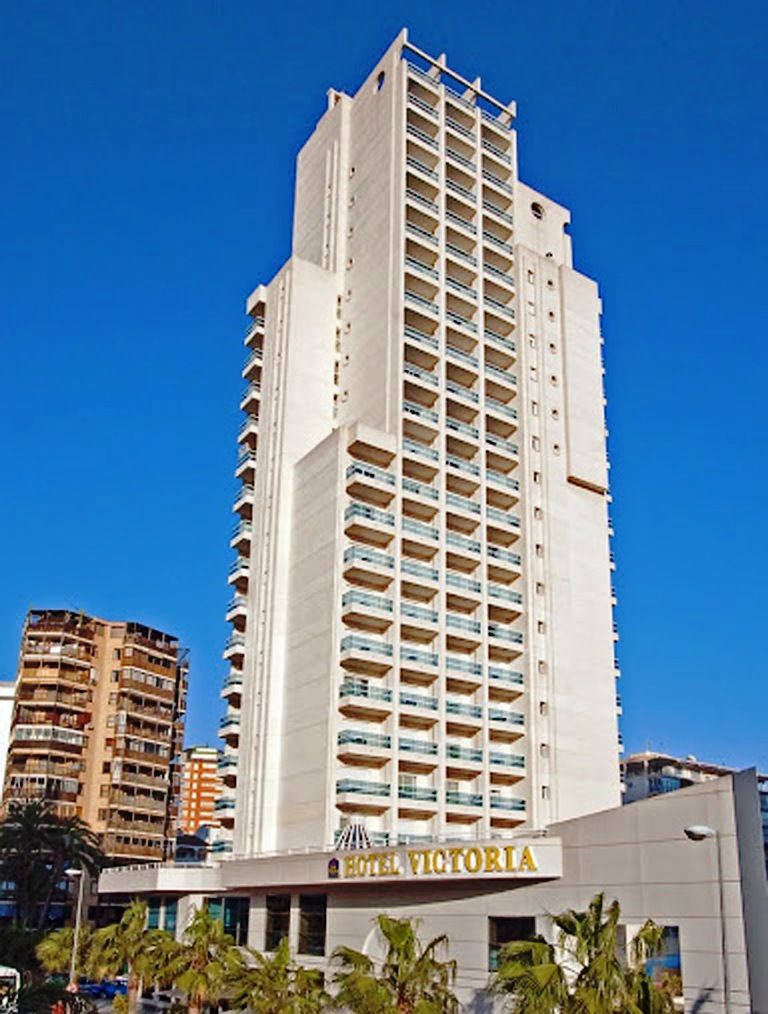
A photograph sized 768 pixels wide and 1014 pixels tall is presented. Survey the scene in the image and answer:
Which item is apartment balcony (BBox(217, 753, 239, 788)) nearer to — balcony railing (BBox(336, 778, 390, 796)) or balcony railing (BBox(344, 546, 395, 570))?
balcony railing (BBox(336, 778, 390, 796))

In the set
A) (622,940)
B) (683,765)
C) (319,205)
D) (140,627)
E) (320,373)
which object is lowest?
(622,940)

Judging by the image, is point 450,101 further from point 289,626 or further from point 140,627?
point 140,627

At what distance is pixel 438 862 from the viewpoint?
4609 cm

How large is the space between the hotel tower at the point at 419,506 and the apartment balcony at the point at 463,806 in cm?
17

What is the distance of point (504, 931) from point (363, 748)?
20.2m

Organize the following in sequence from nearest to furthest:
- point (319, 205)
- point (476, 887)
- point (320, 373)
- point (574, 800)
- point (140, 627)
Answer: point (476, 887)
point (574, 800)
point (320, 373)
point (319, 205)
point (140, 627)

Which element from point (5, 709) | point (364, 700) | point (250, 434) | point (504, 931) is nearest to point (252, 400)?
point (250, 434)

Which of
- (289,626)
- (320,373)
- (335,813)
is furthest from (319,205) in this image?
(335,813)

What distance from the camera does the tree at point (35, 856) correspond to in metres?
87.5

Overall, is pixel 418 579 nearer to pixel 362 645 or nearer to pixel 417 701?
pixel 362 645

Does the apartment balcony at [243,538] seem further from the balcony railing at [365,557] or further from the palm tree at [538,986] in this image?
the palm tree at [538,986]

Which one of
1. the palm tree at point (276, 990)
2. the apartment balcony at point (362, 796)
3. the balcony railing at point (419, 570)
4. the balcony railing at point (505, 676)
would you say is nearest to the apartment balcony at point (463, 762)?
the balcony railing at point (505, 676)

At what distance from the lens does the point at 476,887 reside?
45.7 m

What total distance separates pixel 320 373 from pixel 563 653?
26.8 m
